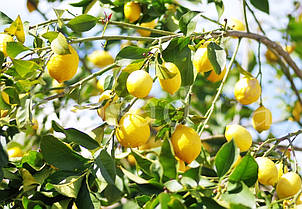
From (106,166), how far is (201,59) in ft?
0.95

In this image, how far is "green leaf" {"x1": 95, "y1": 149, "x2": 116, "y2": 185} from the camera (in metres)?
0.55

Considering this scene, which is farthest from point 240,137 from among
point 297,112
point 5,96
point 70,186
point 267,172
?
point 297,112

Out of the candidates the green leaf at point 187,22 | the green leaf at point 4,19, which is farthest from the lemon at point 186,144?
the green leaf at point 4,19

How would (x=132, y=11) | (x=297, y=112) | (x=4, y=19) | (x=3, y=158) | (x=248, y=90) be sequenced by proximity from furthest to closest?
1. (x=297, y=112)
2. (x=132, y=11)
3. (x=248, y=90)
4. (x=4, y=19)
5. (x=3, y=158)

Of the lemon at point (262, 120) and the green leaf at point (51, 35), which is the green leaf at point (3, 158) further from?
the lemon at point (262, 120)

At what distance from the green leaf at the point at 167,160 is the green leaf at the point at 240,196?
0.24 feet

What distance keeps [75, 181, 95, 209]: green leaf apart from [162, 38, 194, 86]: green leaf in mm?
286

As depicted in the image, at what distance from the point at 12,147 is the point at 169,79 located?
1.71 feet

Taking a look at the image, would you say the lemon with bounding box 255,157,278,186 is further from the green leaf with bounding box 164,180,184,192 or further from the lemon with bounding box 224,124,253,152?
the green leaf with bounding box 164,180,184,192

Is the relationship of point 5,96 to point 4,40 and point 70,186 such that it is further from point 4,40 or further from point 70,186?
point 70,186

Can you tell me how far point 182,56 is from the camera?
30.4 inches

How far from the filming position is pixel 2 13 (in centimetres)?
81

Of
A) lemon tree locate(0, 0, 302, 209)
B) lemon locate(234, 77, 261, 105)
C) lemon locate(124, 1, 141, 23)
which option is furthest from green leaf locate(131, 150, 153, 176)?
lemon locate(124, 1, 141, 23)

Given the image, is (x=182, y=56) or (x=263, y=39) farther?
(x=263, y=39)
